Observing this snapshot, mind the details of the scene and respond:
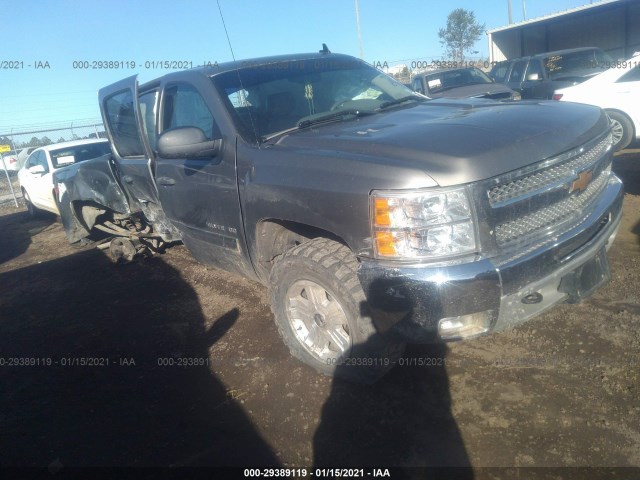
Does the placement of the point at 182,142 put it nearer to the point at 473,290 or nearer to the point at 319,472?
the point at 473,290

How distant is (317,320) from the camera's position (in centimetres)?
292

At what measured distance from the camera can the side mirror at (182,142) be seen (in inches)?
117

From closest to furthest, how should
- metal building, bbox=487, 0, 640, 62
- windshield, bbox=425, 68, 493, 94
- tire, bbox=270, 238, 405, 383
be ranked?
tire, bbox=270, 238, 405, 383 → windshield, bbox=425, 68, 493, 94 → metal building, bbox=487, 0, 640, 62

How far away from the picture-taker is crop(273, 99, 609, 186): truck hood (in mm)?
2207

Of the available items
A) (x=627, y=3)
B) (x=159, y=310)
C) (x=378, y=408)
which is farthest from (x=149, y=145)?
(x=627, y=3)

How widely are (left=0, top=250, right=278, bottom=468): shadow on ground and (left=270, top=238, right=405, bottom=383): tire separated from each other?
609 millimetres

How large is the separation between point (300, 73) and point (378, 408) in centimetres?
250

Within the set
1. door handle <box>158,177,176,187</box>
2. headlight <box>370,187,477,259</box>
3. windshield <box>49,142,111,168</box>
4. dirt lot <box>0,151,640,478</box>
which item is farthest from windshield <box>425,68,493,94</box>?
headlight <box>370,187,477,259</box>

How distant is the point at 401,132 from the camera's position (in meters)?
2.61

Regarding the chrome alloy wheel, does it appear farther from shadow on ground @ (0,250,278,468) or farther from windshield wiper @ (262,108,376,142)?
windshield wiper @ (262,108,376,142)

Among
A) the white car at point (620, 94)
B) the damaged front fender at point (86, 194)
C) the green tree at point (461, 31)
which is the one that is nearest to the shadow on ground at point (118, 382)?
the damaged front fender at point (86, 194)

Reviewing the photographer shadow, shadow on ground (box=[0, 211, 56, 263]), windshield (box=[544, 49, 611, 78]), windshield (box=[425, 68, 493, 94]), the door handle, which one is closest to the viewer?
the photographer shadow

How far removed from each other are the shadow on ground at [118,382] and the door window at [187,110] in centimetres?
172

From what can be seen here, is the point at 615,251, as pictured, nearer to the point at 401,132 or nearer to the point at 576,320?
the point at 576,320
